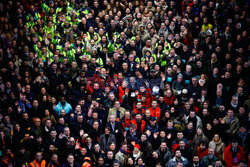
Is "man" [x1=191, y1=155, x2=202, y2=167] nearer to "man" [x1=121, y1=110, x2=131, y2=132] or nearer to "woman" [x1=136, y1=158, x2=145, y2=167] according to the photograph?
"woman" [x1=136, y1=158, x2=145, y2=167]

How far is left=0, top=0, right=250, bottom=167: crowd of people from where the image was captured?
35.1 ft

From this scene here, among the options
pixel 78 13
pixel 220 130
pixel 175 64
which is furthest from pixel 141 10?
pixel 220 130

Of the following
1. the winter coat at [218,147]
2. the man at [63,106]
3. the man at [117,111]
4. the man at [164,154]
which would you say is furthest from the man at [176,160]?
the man at [63,106]

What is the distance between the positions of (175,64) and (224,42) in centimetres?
204

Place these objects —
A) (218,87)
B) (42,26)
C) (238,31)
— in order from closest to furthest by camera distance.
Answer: (218,87) → (238,31) → (42,26)

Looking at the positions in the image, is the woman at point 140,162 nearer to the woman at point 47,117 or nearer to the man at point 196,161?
the man at point 196,161

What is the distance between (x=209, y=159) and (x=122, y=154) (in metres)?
2.33

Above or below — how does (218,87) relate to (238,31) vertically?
below

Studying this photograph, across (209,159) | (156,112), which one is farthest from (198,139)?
(156,112)

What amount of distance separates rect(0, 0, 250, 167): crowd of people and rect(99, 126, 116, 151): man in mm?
29

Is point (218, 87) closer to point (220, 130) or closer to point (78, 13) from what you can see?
point (220, 130)

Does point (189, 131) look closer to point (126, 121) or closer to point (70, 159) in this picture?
point (126, 121)

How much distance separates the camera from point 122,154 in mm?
10531

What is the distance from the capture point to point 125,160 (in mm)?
10461
